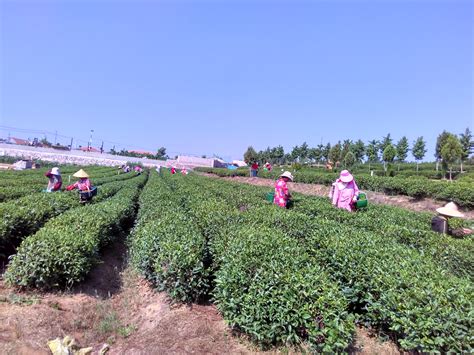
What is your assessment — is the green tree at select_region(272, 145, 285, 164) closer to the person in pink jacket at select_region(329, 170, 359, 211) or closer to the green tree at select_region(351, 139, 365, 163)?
the green tree at select_region(351, 139, 365, 163)

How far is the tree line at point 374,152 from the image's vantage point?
27683mm

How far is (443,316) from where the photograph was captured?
2586mm

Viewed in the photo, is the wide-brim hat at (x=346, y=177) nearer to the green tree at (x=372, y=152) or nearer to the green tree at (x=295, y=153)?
the green tree at (x=372, y=152)

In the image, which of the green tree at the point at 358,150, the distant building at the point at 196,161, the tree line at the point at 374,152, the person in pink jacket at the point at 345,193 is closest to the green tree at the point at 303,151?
the tree line at the point at 374,152

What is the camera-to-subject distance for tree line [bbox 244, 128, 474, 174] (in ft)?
90.8

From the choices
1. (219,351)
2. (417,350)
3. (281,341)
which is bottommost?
(219,351)

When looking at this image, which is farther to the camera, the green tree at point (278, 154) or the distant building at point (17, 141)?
the distant building at point (17, 141)

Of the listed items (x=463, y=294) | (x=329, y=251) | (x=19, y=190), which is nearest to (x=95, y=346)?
(x=329, y=251)

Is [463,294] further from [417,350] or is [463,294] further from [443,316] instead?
[417,350]

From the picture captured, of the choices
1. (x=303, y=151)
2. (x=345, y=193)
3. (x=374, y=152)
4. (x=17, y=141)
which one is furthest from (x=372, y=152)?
(x=17, y=141)

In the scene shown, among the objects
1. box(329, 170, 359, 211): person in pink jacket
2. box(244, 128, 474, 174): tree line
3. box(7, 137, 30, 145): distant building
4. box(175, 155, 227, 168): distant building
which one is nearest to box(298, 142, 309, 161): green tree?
box(244, 128, 474, 174): tree line

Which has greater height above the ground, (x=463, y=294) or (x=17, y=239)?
(x=463, y=294)

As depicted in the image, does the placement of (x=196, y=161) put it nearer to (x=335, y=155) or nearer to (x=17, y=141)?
(x=335, y=155)

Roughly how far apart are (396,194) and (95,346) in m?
17.2
